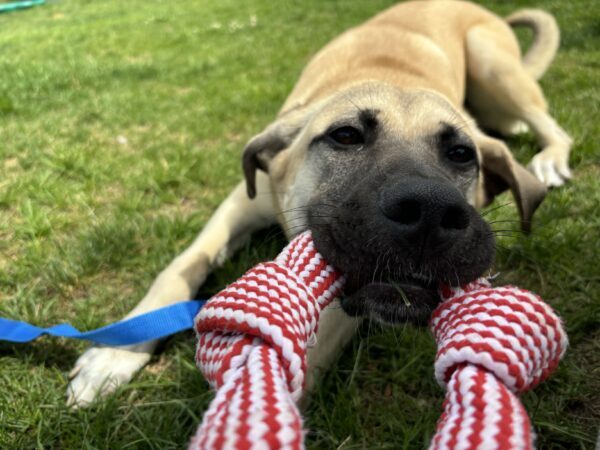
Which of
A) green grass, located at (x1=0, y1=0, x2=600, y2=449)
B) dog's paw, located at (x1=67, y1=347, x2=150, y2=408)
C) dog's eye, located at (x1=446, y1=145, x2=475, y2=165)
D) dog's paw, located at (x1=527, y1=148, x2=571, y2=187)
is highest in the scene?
dog's eye, located at (x1=446, y1=145, x2=475, y2=165)

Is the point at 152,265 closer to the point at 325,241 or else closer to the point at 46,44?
the point at 325,241

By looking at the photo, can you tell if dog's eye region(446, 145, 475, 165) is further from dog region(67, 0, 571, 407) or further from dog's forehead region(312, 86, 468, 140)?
dog's forehead region(312, 86, 468, 140)

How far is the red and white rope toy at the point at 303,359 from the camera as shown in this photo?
839 millimetres

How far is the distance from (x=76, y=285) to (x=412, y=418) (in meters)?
1.77

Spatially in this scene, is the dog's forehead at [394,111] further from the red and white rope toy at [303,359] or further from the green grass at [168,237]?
the red and white rope toy at [303,359]

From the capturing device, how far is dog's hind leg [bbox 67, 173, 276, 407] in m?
2.05

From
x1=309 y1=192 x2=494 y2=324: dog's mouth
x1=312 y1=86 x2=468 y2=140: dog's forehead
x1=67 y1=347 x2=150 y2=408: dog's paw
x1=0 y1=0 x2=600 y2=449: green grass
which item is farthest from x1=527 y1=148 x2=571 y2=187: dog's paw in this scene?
x1=67 y1=347 x2=150 y2=408: dog's paw

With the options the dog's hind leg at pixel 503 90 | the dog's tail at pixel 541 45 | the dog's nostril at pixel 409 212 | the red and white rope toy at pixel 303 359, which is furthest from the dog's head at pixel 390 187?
the dog's tail at pixel 541 45

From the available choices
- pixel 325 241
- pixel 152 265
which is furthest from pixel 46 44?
pixel 325 241

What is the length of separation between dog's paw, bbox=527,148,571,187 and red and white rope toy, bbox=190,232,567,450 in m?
2.47

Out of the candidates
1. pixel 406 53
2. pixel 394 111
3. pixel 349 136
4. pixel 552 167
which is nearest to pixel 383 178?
pixel 349 136

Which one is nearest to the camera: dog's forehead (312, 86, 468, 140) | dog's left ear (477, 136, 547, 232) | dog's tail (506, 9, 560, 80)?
dog's forehead (312, 86, 468, 140)

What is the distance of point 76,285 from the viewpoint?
269cm

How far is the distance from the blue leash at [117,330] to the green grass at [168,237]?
0.34ft
